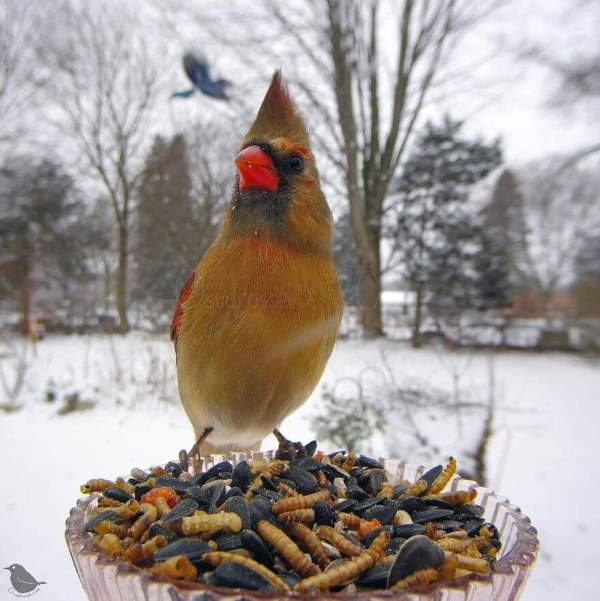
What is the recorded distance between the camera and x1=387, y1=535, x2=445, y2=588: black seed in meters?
0.58

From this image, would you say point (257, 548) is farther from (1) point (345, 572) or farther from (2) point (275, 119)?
(2) point (275, 119)

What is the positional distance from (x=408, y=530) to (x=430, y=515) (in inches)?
3.2

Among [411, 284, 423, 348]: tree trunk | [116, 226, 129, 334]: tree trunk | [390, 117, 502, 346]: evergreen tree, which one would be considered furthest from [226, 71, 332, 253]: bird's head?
[411, 284, 423, 348]: tree trunk

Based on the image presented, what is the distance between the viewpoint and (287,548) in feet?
2.03

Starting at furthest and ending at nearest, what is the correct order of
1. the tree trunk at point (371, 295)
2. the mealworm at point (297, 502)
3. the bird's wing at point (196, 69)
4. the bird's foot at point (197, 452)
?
1. the bird's wing at point (196, 69)
2. the tree trunk at point (371, 295)
3. the bird's foot at point (197, 452)
4. the mealworm at point (297, 502)

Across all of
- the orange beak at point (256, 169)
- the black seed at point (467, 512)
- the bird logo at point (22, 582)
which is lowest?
the bird logo at point (22, 582)

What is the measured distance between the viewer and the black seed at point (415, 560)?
58 centimetres

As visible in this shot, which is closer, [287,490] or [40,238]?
[287,490]

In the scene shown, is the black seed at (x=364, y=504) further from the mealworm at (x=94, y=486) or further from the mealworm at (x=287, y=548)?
the mealworm at (x=94, y=486)

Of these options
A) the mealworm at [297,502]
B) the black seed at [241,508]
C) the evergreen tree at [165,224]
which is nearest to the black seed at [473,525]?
the mealworm at [297,502]

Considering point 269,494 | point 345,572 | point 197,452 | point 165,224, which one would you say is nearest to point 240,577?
point 345,572

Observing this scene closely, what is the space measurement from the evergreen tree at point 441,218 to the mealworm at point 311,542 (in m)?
1.65

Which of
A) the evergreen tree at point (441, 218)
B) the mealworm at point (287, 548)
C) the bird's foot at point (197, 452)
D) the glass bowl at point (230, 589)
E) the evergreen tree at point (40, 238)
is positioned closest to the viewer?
the glass bowl at point (230, 589)

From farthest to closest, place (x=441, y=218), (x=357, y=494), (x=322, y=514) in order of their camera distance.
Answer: (x=441, y=218) → (x=357, y=494) → (x=322, y=514)
